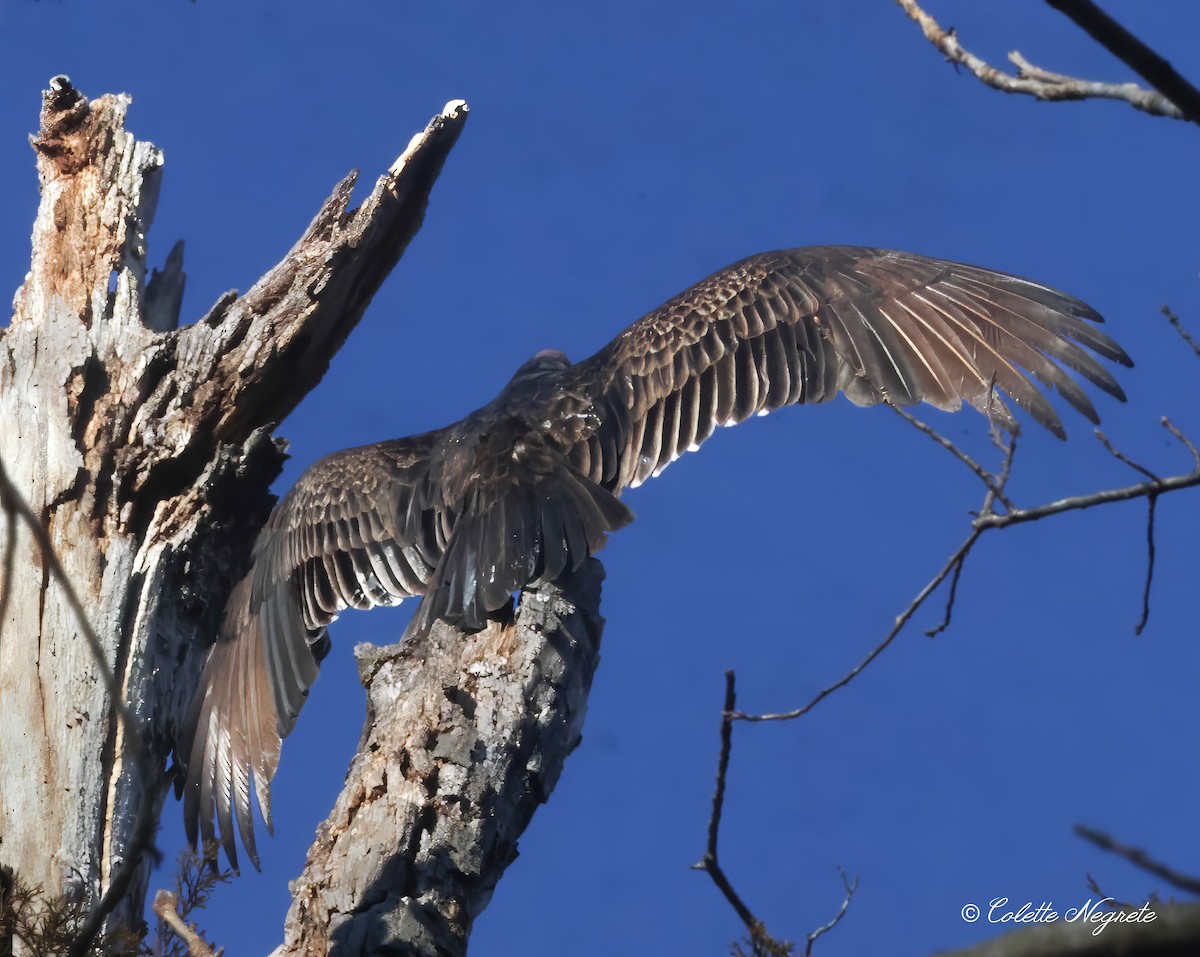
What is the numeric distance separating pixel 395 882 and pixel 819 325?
236 cm

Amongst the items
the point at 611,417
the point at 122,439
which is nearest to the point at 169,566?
the point at 122,439

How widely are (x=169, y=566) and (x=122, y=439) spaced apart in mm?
352

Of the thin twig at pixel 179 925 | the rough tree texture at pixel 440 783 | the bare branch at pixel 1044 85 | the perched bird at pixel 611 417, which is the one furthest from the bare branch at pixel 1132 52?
the perched bird at pixel 611 417

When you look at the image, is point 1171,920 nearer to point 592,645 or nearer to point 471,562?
point 592,645

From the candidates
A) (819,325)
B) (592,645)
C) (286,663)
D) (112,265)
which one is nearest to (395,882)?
(592,645)

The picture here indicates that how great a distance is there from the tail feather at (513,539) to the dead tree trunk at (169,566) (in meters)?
0.15

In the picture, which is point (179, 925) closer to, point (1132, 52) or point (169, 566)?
point (169, 566)

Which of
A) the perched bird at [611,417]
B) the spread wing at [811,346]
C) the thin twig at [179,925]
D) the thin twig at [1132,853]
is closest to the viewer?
the thin twig at [1132,853]

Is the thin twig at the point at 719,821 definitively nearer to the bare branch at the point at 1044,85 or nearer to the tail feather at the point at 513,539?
the bare branch at the point at 1044,85

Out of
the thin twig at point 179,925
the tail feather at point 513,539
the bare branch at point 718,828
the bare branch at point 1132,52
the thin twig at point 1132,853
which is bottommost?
the thin twig at point 1132,853

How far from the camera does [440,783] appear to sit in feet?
9.41

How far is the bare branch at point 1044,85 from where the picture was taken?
5.03 ft

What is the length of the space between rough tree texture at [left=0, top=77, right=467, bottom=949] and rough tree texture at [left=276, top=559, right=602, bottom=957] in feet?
2.02

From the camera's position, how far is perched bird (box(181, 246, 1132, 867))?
4047mm
